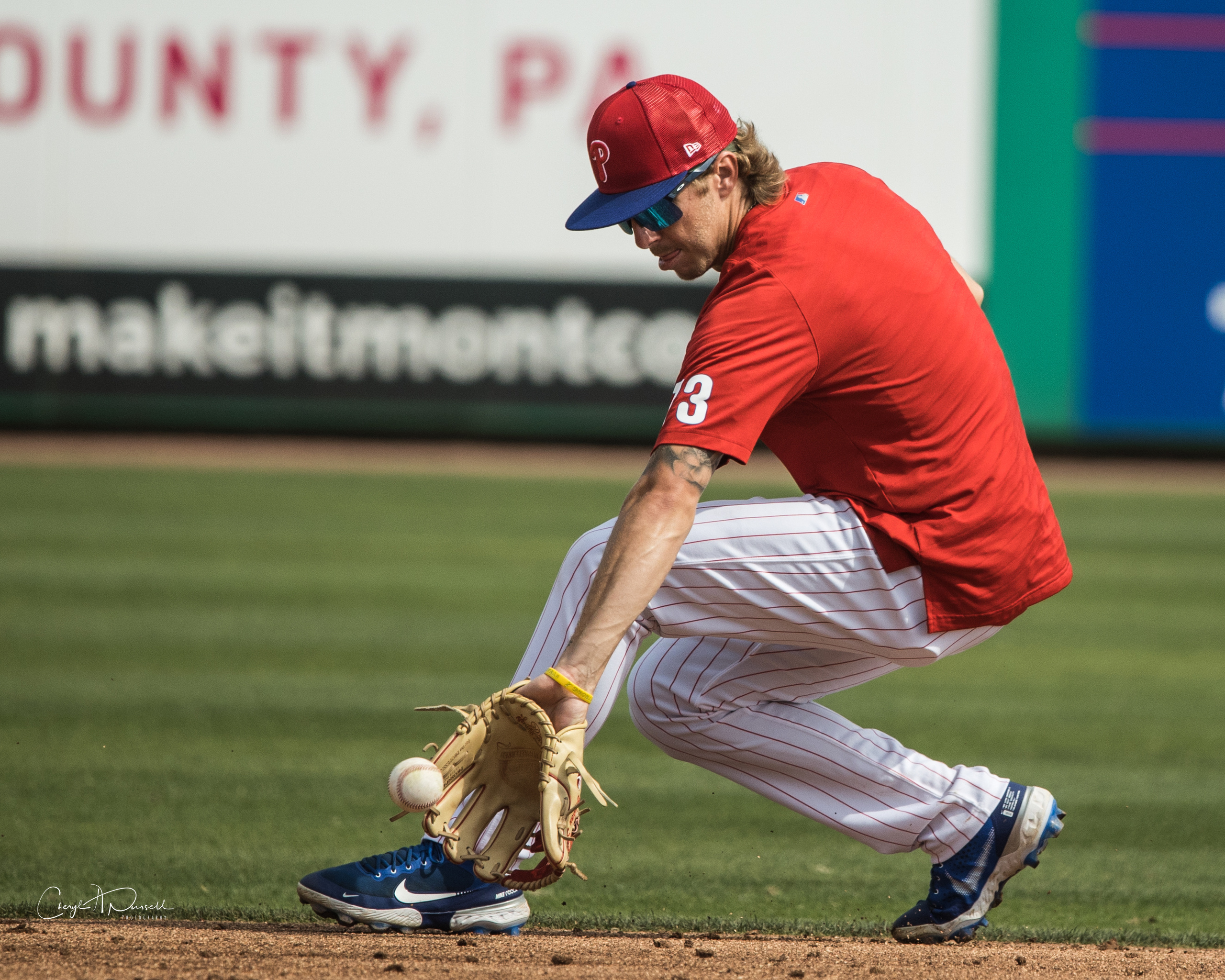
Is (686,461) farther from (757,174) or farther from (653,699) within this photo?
(653,699)

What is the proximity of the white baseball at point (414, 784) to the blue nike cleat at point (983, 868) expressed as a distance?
1152mm

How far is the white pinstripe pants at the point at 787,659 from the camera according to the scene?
10.00 feet

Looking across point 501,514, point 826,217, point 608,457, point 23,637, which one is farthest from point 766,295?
point 608,457

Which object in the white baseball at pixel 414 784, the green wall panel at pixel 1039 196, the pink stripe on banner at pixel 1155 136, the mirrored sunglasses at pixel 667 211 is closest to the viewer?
the white baseball at pixel 414 784

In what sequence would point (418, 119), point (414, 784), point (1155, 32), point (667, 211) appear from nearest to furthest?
point (414, 784), point (667, 211), point (1155, 32), point (418, 119)

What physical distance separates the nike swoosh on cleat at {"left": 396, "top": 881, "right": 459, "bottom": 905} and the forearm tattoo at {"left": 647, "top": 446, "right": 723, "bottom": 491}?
112 cm

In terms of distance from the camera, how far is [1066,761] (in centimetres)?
518

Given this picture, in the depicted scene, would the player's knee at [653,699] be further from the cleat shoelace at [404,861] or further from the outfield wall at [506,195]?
the outfield wall at [506,195]

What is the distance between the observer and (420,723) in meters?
5.49

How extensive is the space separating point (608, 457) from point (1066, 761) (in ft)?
28.9

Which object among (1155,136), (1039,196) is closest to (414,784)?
(1039,196)

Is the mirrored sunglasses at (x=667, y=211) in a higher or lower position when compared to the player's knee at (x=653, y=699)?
higher

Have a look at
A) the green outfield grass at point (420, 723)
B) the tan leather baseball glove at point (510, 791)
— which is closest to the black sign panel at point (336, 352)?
the green outfield grass at point (420, 723)

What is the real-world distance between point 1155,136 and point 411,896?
11.7 meters
